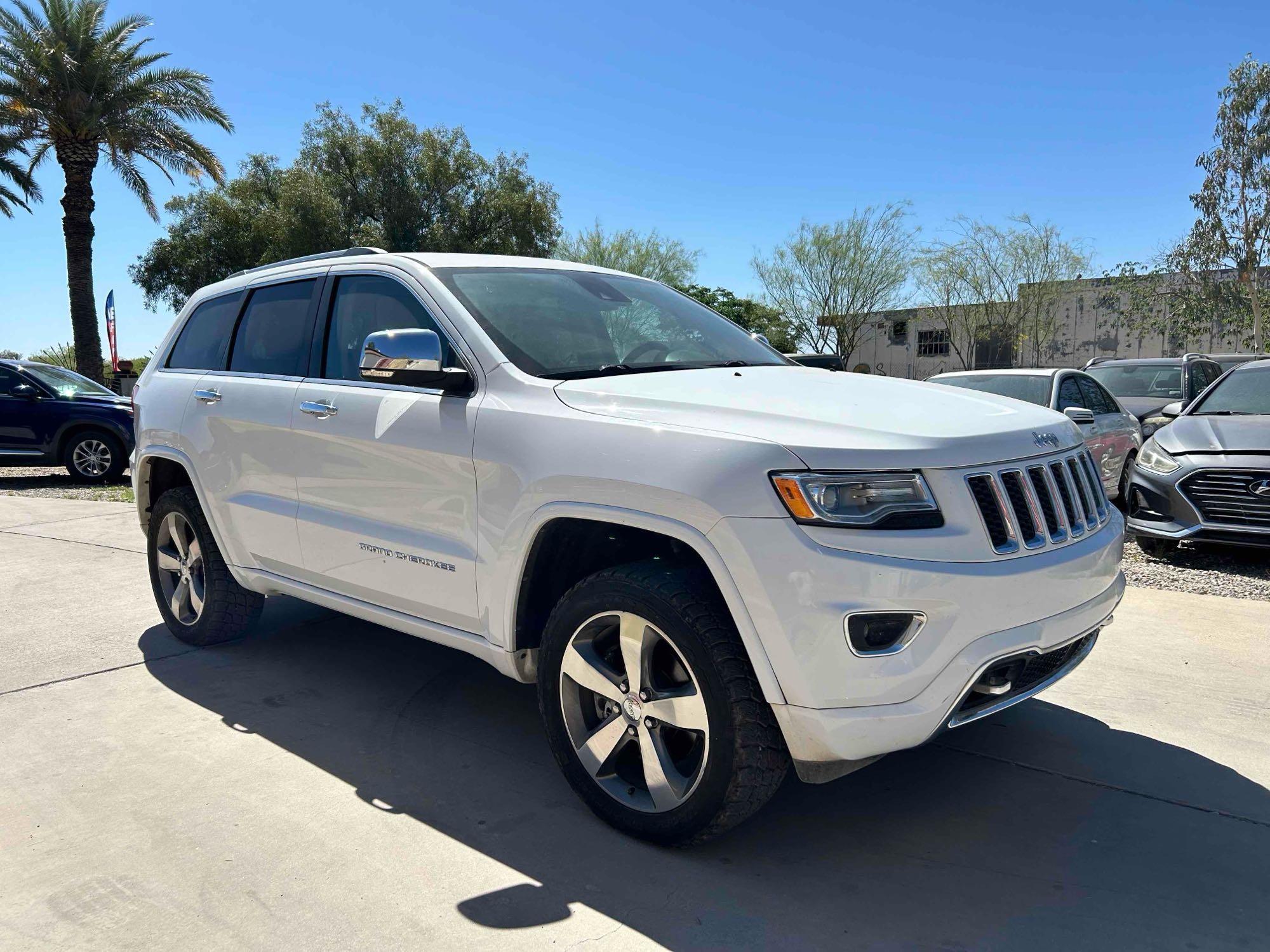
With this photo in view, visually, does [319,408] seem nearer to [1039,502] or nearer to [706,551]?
[706,551]

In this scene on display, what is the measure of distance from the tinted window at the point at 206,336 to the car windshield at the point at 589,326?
1.64m

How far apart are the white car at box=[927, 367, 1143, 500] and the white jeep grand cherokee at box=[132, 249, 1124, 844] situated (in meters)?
5.57

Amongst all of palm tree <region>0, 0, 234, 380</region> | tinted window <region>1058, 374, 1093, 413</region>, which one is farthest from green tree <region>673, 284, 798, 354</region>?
tinted window <region>1058, 374, 1093, 413</region>

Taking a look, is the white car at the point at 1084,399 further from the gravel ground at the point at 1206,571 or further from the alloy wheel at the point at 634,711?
the alloy wheel at the point at 634,711

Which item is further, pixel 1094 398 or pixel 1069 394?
pixel 1094 398

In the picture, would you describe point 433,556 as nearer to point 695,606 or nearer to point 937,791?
point 695,606

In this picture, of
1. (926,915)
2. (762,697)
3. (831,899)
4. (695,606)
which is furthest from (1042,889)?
(695,606)

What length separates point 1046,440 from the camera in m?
2.99

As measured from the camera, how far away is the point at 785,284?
41531mm

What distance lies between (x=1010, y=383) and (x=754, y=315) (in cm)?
4274

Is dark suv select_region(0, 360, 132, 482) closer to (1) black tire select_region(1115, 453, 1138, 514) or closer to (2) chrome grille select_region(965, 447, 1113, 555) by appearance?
(1) black tire select_region(1115, 453, 1138, 514)

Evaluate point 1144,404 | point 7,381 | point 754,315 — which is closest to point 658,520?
point 1144,404

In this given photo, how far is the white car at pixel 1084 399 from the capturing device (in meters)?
8.84

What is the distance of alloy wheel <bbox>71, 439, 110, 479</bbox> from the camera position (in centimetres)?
1298
